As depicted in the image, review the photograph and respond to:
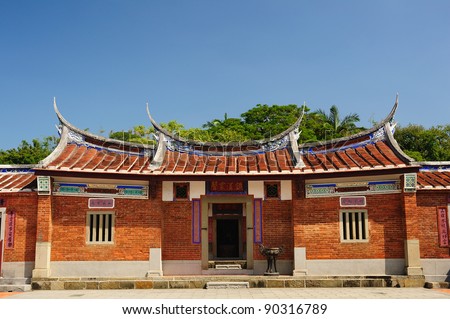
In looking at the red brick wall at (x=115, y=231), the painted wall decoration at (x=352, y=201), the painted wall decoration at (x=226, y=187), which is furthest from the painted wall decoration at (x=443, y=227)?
the red brick wall at (x=115, y=231)

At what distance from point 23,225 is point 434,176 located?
12223mm

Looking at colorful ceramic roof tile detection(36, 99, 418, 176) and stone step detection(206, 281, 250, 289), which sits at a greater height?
colorful ceramic roof tile detection(36, 99, 418, 176)

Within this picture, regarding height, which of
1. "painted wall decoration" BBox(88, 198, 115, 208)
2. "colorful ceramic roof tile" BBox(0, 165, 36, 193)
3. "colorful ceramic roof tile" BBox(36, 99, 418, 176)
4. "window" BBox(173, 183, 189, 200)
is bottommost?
"painted wall decoration" BBox(88, 198, 115, 208)

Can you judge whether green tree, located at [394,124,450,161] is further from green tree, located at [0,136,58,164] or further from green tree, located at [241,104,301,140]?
green tree, located at [0,136,58,164]

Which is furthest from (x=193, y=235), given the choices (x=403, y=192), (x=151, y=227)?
(x=403, y=192)

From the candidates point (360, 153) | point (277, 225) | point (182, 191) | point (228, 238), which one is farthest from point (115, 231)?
point (360, 153)

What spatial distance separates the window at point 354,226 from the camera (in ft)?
41.5

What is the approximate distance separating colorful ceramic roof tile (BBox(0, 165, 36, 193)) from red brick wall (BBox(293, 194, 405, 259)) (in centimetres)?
807

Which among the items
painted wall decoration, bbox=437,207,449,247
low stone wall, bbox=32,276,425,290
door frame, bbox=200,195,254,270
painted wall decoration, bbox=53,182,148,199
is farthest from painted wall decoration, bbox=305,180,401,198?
painted wall decoration, bbox=53,182,148,199

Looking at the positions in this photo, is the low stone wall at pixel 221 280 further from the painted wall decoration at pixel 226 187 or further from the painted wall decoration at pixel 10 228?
the painted wall decoration at pixel 226 187

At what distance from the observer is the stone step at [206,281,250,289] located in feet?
38.8

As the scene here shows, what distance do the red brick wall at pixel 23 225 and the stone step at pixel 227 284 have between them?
5105mm
